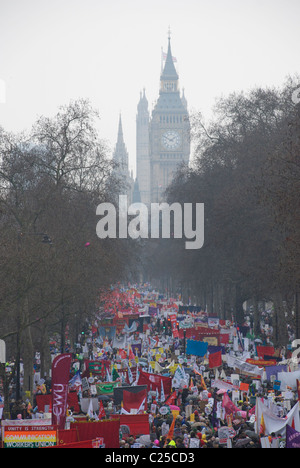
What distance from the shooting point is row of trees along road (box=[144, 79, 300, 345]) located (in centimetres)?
3291

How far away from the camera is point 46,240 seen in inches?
1102

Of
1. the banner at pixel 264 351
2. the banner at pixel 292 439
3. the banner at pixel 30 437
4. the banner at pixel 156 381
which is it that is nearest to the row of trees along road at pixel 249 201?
the banner at pixel 264 351

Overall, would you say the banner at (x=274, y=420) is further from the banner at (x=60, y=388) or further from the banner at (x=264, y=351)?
the banner at (x=264, y=351)

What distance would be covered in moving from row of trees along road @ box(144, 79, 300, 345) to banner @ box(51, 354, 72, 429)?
341 inches

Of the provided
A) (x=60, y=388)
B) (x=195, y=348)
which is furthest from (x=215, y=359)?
(x=60, y=388)

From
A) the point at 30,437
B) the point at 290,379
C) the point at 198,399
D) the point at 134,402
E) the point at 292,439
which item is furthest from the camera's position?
the point at 290,379

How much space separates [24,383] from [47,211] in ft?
32.1

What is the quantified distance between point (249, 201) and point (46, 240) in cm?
1811

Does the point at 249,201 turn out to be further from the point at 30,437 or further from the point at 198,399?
the point at 30,437

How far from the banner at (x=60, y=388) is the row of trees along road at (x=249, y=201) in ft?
28.4

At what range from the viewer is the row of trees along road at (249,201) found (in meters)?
32.9

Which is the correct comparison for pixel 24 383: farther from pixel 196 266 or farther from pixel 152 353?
pixel 196 266

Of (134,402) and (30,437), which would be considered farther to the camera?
(134,402)
